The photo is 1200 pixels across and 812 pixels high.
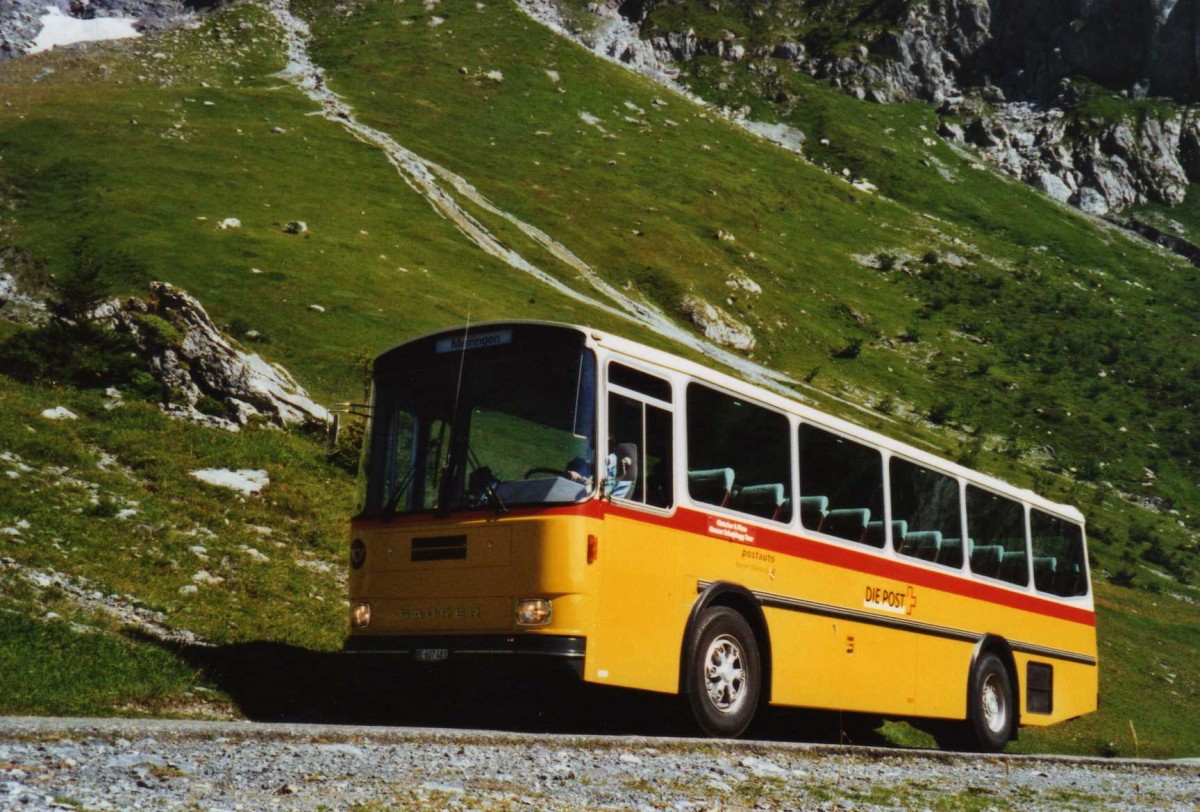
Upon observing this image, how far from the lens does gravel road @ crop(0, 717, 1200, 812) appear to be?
6363mm

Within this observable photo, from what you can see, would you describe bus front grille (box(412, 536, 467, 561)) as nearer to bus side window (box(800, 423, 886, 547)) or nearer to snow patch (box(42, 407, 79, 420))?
bus side window (box(800, 423, 886, 547))

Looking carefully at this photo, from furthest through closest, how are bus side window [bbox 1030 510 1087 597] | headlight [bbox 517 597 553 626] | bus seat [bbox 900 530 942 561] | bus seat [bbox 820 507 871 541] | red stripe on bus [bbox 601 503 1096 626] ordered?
bus side window [bbox 1030 510 1087 597], bus seat [bbox 900 530 942 561], bus seat [bbox 820 507 871 541], red stripe on bus [bbox 601 503 1096 626], headlight [bbox 517 597 553 626]

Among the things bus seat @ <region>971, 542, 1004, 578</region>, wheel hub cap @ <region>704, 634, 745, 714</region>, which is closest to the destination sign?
wheel hub cap @ <region>704, 634, 745, 714</region>

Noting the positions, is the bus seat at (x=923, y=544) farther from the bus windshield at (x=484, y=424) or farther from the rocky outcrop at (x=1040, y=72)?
the rocky outcrop at (x=1040, y=72)

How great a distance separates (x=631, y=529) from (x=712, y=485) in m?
1.50

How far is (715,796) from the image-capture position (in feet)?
25.9

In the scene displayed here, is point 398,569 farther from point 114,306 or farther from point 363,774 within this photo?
point 114,306

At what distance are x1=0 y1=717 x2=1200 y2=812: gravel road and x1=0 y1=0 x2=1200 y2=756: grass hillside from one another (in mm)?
3576

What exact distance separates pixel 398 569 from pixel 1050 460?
71946 mm

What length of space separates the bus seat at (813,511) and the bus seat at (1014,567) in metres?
5.29

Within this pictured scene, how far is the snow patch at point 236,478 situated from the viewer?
20281mm

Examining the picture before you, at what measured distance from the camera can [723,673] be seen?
12.2 metres

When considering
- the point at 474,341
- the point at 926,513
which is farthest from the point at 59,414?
the point at 926,513

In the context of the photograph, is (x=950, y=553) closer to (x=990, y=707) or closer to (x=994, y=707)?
(x=990, y=707)
